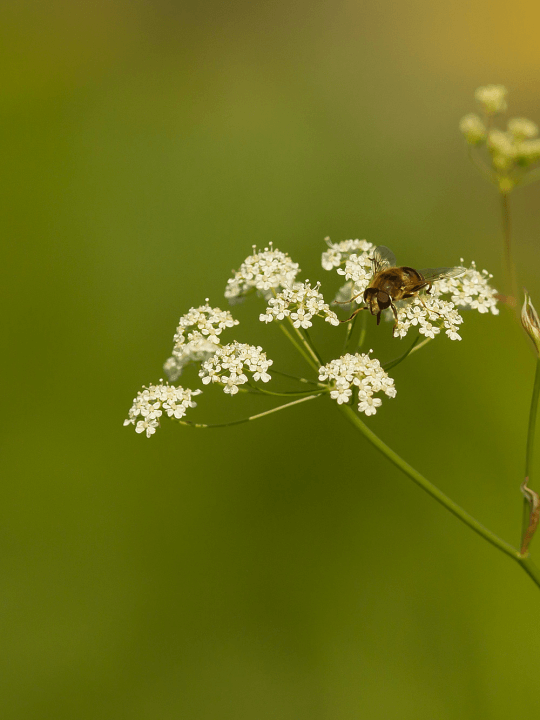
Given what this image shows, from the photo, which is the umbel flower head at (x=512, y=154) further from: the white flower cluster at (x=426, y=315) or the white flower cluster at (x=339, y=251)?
the white flower cluster at (x=426, y=315)

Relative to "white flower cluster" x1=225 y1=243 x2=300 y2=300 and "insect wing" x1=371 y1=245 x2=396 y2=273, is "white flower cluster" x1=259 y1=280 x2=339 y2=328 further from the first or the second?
"insect wing" x1=371 y1=245 x2=396 y2=273

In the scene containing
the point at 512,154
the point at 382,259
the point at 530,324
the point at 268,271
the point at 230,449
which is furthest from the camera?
the point at 230,449

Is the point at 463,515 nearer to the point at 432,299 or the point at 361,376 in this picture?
the point at 361,376

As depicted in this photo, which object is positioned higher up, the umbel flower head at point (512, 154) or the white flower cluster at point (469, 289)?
the umbel flower head at point (512, 154)

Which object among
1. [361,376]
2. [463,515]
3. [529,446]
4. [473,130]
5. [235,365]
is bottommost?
[463,515]

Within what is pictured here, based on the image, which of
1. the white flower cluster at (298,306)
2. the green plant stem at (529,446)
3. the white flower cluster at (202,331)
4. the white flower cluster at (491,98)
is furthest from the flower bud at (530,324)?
the white flower cluster at (491,98)

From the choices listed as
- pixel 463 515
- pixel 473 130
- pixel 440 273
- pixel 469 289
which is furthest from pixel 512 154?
pixel 463 515

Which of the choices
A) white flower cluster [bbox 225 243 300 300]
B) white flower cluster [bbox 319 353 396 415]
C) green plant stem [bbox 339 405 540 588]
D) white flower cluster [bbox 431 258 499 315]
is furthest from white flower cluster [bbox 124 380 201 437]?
white flower cluster [bbox 431 258 499 315]

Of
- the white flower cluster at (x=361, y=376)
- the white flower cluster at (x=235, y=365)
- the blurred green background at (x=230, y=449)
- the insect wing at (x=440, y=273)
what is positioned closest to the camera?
the white flower cluster at (x=361, y=376)
